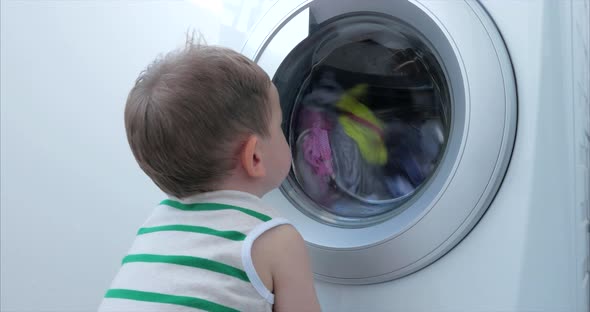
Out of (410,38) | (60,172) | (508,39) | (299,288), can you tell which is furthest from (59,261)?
(508,39)

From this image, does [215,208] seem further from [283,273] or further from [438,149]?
[438,149]

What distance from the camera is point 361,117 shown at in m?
0.89

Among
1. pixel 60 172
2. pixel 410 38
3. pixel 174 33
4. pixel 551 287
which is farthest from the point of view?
pixel 60 172

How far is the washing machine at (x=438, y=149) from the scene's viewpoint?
638mm

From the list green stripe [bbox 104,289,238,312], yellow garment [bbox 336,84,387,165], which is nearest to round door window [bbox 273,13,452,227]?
yellow garment [bbox 336,84,387,165]

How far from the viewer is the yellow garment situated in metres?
0.88

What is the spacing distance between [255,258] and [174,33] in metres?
0.42

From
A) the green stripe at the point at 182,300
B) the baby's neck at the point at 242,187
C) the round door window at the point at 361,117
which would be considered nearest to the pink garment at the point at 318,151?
the round door window at the point at 361,117

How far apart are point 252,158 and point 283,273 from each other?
0.13 metres

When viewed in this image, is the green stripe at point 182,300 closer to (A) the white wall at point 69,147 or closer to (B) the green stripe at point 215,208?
(B) the green stripe at point 215,208

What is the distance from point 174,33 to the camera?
907 mm

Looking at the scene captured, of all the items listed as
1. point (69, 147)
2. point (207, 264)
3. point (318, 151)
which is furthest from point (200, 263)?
point (69, 147)

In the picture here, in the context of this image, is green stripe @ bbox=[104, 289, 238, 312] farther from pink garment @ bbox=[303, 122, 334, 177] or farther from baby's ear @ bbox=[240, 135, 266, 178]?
pink garment @ bbox=[303, 122, 334, 177]

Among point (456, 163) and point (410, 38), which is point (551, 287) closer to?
point (456, 163)
